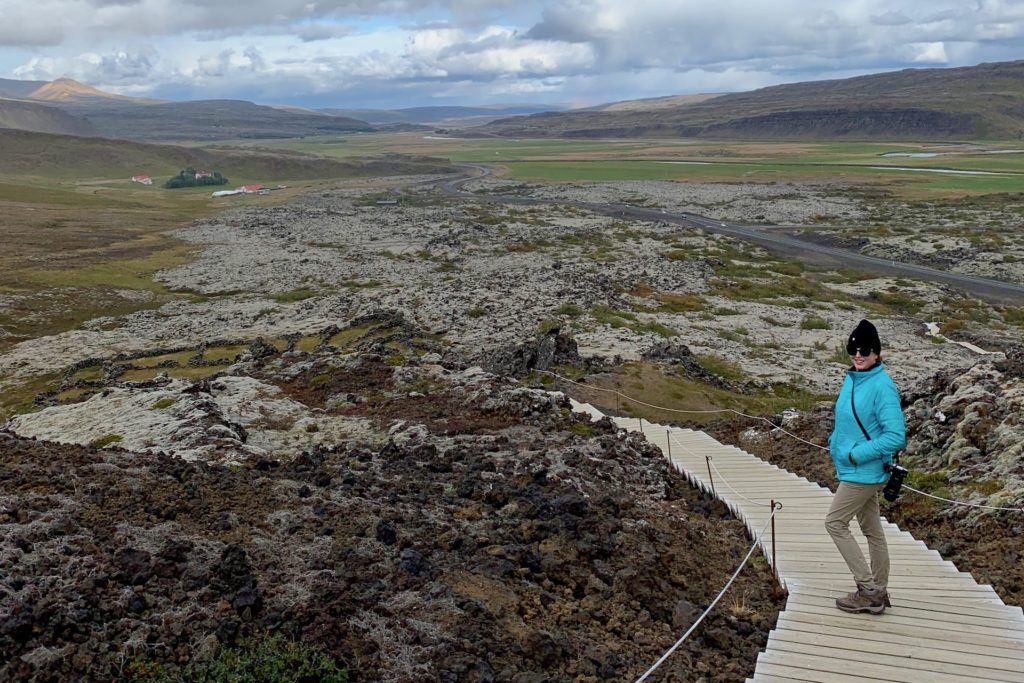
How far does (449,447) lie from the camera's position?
2150 centimetres

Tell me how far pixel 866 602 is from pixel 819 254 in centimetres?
9077

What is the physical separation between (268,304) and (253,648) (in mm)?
59274

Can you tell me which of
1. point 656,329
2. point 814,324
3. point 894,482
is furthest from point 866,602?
point 814,324

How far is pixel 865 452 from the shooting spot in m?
10.2

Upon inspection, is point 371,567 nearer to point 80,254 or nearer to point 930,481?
point 930,481

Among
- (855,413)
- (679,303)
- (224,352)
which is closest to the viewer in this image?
(855,413)

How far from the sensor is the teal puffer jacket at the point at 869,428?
1003 centimetres

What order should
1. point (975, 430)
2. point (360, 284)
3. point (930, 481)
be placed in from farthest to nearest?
point (360, 284) → point (975, 430) → point (930, 481)

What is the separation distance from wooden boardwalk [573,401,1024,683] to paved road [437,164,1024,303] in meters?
66.6

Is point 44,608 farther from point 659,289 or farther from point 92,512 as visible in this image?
point 659,289

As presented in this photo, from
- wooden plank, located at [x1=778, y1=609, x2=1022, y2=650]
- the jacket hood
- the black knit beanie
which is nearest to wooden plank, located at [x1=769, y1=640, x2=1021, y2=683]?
wooden plank, located at [x1=778, y1=609, x2=1022, y2=650]

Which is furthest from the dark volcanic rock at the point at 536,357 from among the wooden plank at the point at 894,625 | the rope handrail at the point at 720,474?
the wooden plank at the point at 894,625

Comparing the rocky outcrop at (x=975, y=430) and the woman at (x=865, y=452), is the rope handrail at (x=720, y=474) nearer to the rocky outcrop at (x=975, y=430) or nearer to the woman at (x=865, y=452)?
the rocky outcrop at (x=975, y=430)

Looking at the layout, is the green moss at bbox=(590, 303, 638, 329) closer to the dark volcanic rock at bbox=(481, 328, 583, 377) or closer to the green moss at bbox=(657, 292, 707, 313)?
the green moss at bbox=(657, 292, 707, 313)
